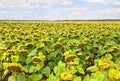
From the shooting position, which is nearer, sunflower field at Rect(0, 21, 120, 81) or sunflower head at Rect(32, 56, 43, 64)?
sunflower field at Rect(0, 21, 120, 81)

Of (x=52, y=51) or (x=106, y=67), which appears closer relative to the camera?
(x=106, y=67)

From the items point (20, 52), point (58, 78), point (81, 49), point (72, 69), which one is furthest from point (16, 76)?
point (81, 49)

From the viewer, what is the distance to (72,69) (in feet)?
14.8

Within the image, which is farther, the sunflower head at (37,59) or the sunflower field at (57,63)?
the sunflower head at (37,59)

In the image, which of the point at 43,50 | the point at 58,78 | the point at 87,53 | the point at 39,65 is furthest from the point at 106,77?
→ the point at 87,53

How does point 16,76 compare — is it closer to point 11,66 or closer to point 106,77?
point 11,66

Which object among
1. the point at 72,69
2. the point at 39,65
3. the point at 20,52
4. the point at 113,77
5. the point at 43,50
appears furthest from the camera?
the point at 43,50

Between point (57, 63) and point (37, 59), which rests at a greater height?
point (37, 59)

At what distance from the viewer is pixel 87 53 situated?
24.3 ft

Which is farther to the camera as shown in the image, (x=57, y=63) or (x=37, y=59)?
(x=57, y=63)

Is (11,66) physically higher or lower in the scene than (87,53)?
higher

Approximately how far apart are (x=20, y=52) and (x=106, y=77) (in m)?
2.64

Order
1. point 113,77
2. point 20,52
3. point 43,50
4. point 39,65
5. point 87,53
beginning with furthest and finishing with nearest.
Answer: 1. point 87,53
2. point 43,50
3. point 20,52
4. point 39,65
5. point 113,77

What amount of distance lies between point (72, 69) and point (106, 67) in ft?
2.47
